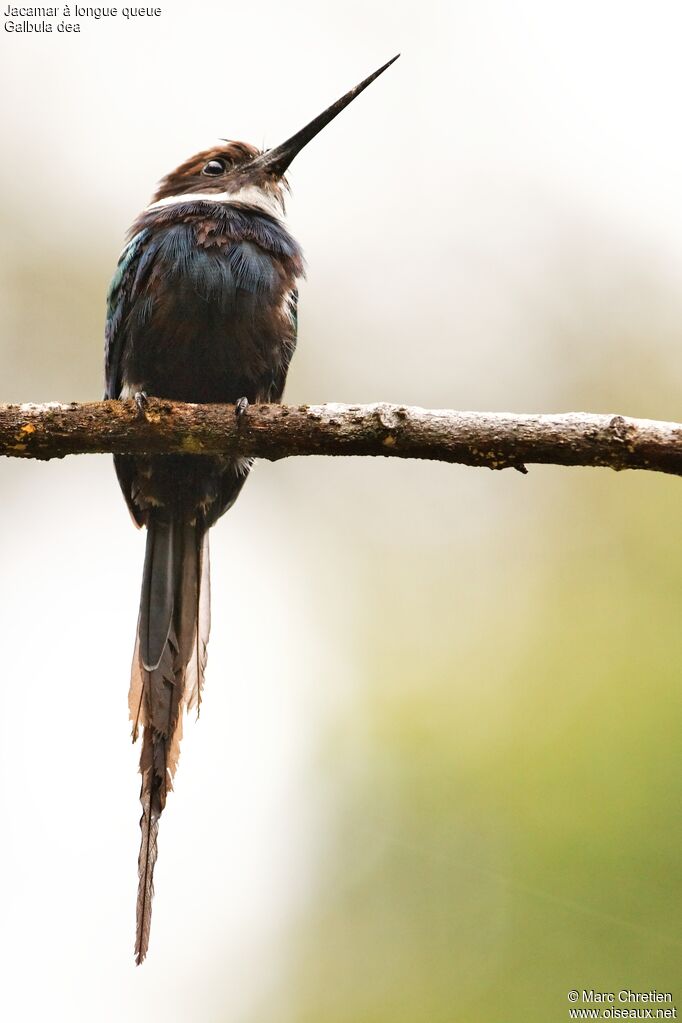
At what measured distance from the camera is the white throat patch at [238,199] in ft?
13.8

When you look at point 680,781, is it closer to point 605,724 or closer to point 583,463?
point 605,724

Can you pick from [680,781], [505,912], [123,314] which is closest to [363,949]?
[505,912]

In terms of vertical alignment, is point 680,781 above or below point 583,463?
below

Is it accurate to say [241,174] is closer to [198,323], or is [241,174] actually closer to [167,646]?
[198,323]

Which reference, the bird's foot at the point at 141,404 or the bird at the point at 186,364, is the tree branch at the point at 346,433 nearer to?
Result: the bird's foot at the point at 141,404

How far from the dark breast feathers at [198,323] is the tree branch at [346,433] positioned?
2.54 feet

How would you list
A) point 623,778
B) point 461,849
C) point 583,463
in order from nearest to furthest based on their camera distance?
point 583,463 → point 623,778 → point 461,849

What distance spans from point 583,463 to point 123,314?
191cm

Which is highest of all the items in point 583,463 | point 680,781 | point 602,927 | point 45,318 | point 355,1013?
point 45,318

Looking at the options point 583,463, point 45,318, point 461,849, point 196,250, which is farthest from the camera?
point 45,318

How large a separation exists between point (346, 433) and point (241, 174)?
209 cm

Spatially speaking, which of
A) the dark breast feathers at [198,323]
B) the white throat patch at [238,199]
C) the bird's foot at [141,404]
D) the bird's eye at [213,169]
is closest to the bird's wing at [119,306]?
the dark breast feathers at [198,323]

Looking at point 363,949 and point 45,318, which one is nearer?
point 363,949

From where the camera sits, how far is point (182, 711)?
3.52m
